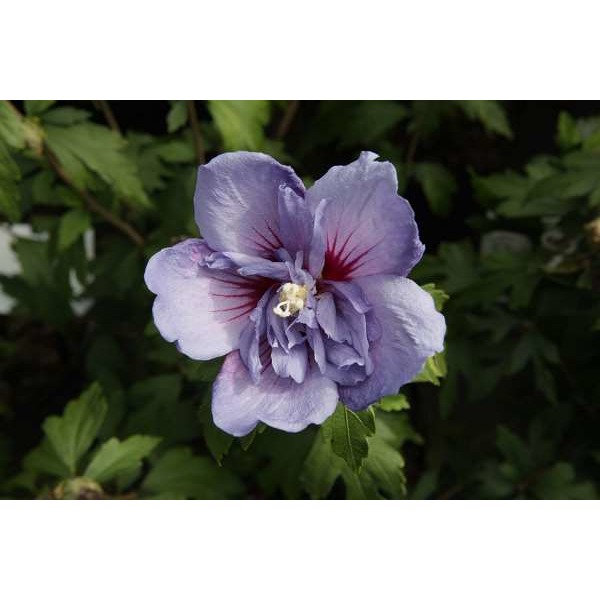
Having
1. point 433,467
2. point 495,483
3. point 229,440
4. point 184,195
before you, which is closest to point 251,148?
point 184,195

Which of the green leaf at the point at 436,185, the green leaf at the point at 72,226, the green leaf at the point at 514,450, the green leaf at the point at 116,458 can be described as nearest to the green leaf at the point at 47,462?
the green leaf at the point at 116,458

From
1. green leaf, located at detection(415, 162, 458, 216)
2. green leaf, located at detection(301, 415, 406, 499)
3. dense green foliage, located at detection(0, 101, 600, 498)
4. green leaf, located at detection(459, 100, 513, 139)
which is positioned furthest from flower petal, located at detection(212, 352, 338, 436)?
green leaf, located at detection(415, 162, 458, 216)

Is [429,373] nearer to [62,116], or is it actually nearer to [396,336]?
[396,336]

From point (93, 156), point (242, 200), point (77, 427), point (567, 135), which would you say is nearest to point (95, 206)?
point (93, 156)

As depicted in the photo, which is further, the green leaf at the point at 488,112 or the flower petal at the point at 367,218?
the green leaf at the point at 488,112

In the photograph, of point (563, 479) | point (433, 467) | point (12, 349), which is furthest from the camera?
point (12, 349)

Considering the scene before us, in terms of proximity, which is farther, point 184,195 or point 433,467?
point 433,467

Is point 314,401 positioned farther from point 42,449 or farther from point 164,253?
point 42,449

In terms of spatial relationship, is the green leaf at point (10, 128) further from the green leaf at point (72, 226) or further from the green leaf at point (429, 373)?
the green leaf at point (429, 373)
